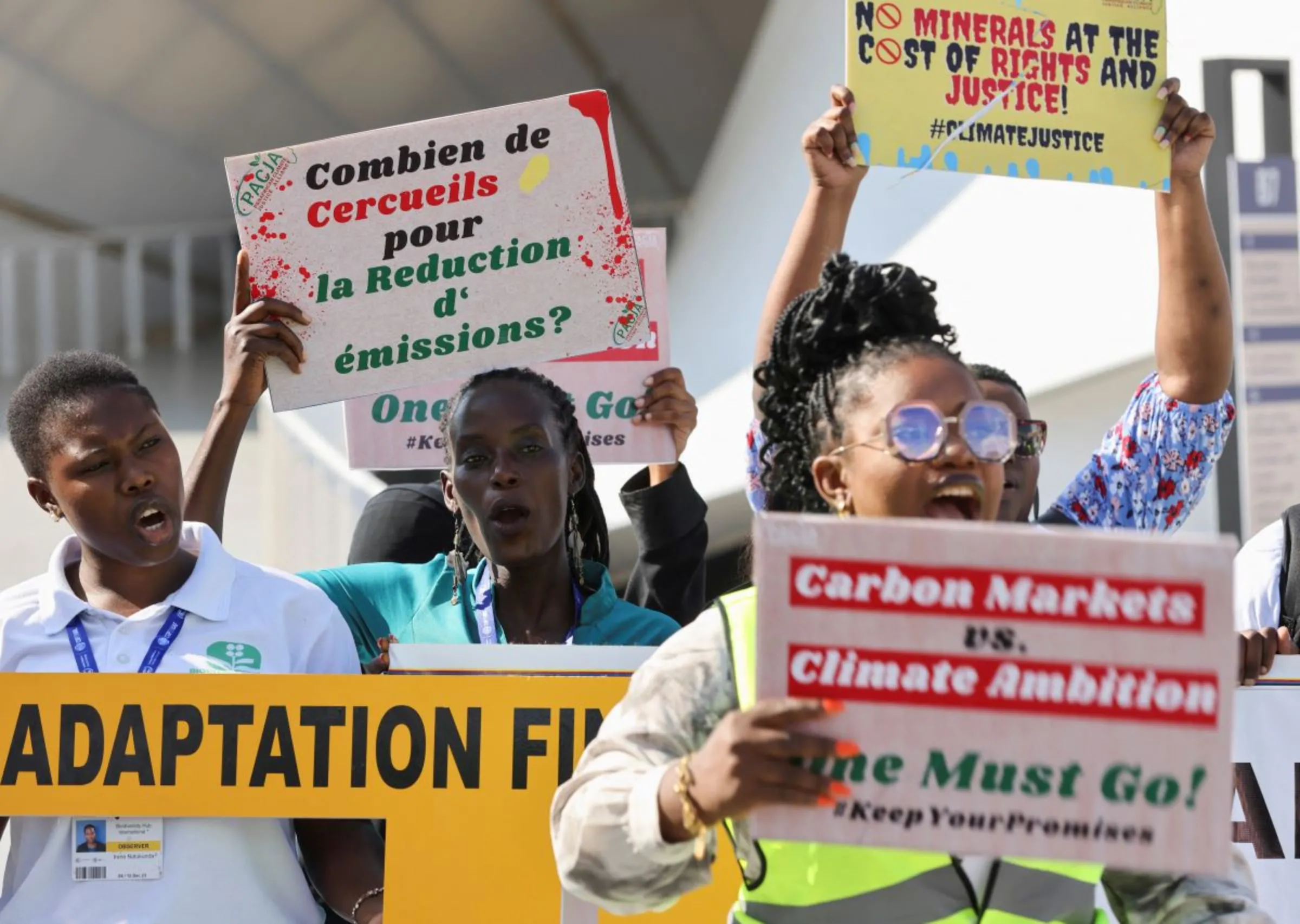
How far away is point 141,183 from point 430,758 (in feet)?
58.6

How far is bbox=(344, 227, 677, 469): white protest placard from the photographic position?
420 centimetres

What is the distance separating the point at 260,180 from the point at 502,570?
0.92 meters

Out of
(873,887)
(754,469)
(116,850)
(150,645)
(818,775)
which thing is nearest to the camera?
(818,775)

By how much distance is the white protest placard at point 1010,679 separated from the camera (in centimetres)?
201

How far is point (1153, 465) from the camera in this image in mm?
3572

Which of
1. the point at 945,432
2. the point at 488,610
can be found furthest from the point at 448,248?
the point at 945,432

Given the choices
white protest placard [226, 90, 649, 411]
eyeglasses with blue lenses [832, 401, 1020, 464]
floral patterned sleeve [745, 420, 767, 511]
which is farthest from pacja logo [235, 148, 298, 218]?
eyeglasses with blue lenses [832, 401, 1020, 464]

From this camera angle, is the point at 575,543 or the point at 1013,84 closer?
the point at 1013,84

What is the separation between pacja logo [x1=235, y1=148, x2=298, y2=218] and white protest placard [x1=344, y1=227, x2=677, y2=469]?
0.54m

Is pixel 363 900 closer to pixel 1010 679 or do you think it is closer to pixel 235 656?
pixel 235 656

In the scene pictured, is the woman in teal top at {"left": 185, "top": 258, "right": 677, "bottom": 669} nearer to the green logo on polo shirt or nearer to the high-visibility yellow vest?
the green logo on polo shirt

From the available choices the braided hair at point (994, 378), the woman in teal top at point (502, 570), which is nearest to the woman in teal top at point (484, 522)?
the woman in teal top at point (502, 570)

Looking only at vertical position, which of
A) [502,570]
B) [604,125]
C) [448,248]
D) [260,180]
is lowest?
[502,570]

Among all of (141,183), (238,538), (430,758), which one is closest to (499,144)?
(430,758)
